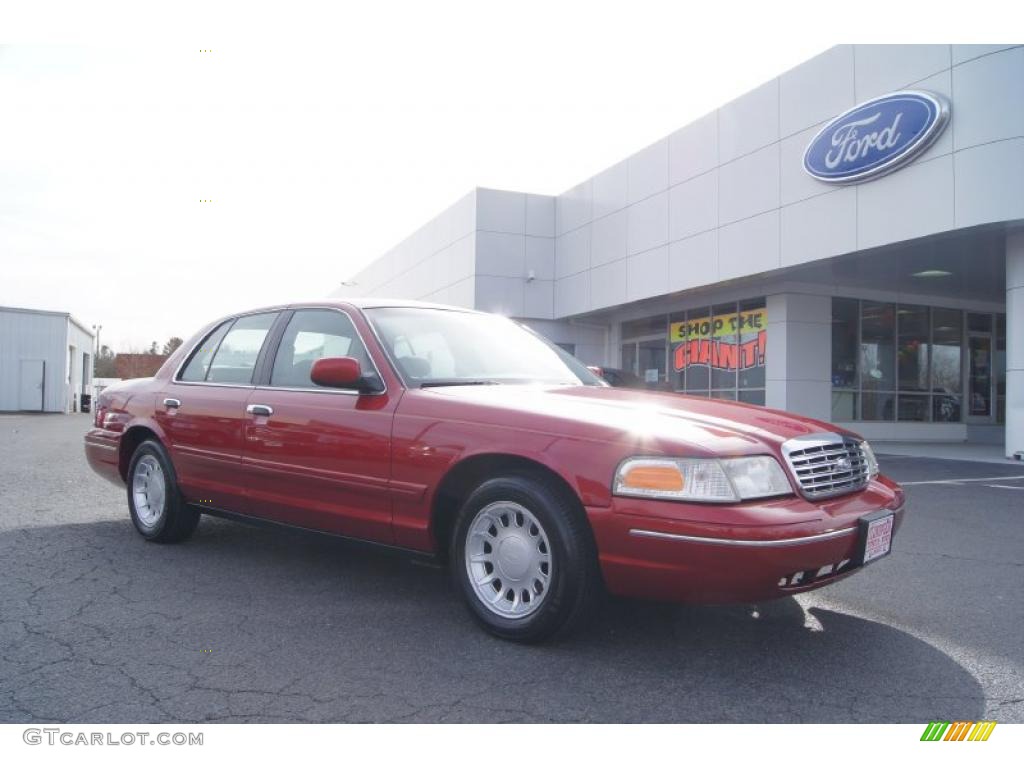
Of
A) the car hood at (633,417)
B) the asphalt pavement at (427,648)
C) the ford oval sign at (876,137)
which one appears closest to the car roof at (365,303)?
the car hood at (633,417)

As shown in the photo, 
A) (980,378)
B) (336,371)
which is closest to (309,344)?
(336,371)

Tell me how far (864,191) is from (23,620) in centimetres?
1264

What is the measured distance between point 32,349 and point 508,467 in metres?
36.6

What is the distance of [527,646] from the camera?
3246 mm

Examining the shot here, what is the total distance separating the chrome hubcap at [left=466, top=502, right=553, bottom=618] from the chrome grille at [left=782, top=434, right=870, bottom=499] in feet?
3.49

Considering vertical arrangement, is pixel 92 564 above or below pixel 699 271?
below

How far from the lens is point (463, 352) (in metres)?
4.28

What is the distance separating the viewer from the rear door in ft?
14.9

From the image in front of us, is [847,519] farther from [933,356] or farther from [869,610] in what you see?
[933,356]

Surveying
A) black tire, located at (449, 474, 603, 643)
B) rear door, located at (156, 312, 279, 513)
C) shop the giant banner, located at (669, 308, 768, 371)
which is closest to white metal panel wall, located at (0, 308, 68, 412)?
shop the giant banner, located at (669, 308, 768, 371)

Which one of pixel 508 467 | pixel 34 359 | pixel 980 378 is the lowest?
pixel 508 467

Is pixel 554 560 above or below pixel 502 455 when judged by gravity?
below
